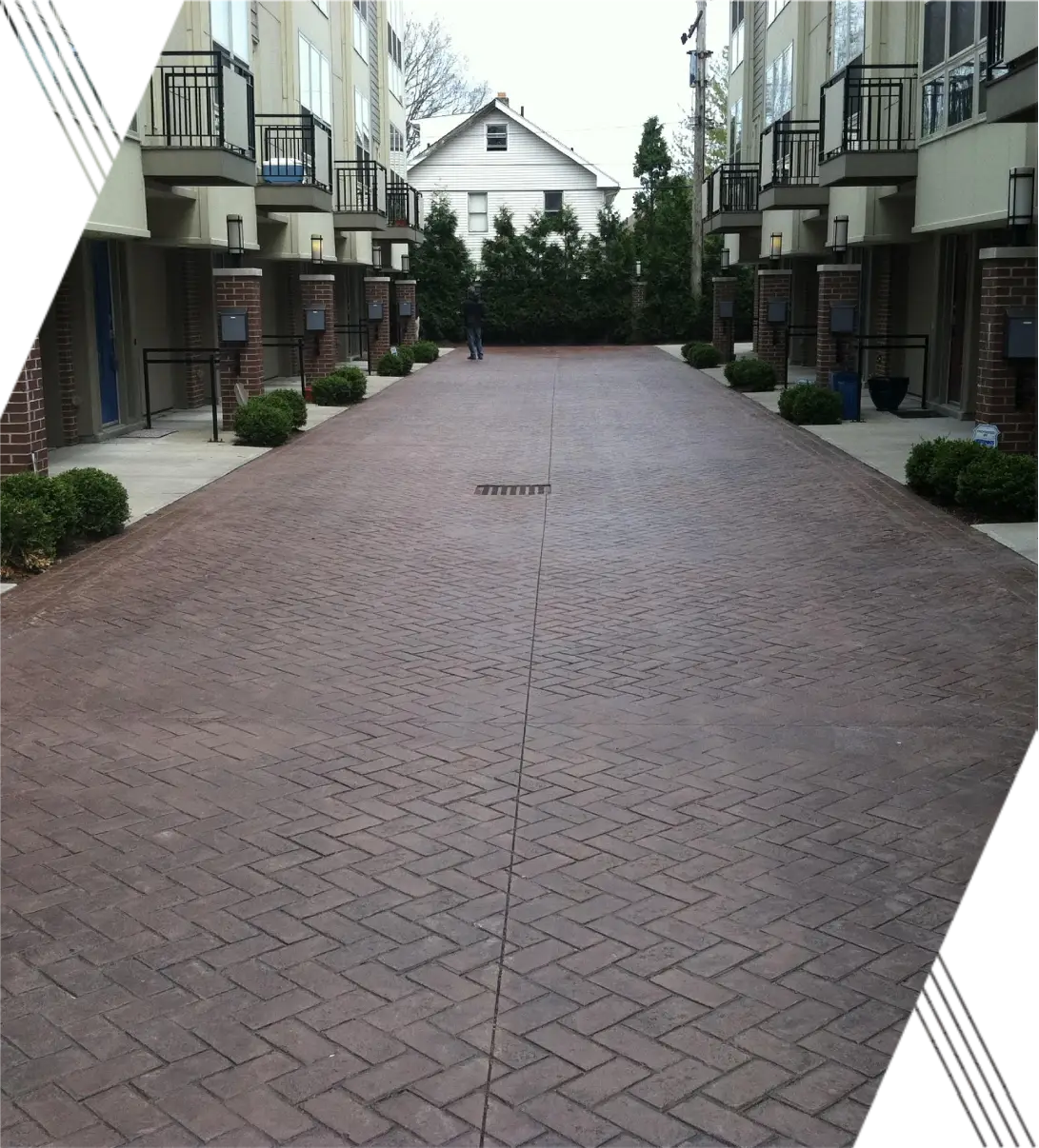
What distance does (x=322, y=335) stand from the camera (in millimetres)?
27953

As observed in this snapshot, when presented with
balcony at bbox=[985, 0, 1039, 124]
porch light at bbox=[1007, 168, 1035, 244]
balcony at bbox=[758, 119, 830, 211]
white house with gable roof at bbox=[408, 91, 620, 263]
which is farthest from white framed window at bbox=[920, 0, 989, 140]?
white house with gable roof at bbox=[408, 91, 620, 263]

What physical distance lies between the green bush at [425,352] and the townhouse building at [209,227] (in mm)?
4316

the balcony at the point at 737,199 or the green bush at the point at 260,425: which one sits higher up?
the balcony at the point at 737,199

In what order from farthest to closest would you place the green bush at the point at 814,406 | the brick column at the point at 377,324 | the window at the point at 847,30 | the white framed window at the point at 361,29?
the white framed window at the point at 361,29, the brick column at the point at 377,324, the window at the point at 847,30, the green bush at the point at 814,406

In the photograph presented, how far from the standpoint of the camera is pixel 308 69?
29.3m

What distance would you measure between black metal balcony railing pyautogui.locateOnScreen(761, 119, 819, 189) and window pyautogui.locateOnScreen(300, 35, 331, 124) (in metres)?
9.78

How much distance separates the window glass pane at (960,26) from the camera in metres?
17.7

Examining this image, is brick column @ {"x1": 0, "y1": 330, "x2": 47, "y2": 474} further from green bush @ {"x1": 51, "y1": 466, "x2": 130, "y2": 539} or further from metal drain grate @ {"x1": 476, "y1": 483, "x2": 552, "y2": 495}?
metal drain grate @ {"x1": 476, "y1": 483, "x2": 552, "y2": 495}

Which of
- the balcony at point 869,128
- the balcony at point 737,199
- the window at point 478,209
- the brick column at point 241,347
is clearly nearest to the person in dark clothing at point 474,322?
the balcony at point 737,199

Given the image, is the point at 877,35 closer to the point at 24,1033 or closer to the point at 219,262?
the point at 219,262

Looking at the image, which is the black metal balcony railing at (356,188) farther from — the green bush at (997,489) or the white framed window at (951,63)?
the green bush at (997,489)

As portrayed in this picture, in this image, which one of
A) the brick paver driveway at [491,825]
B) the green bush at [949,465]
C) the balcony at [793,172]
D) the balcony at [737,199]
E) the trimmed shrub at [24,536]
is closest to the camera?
the brick paver driveway at [491,825]

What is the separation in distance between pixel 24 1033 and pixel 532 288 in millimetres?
50836

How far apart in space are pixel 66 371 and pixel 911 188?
42.3ft
